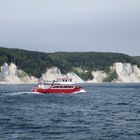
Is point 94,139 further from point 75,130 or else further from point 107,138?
point 75,130

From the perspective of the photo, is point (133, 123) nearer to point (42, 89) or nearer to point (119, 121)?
point (119, 121)

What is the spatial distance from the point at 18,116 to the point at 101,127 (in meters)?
16.6

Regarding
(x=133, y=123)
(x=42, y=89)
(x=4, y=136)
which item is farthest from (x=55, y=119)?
(x=42, y=89)

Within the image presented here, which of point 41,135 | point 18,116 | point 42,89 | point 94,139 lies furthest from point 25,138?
point 42,89

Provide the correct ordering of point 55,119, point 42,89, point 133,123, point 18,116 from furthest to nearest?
point 42,89, point 18,116, point 55,119, point 133,123

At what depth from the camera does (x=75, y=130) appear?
4775 centimetres

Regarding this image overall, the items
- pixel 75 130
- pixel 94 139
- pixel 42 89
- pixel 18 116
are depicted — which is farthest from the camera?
pixel 42 89

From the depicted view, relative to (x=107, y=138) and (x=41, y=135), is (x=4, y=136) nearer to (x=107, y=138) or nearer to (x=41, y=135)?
(x=41, y=135)

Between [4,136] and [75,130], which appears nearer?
[4,136]

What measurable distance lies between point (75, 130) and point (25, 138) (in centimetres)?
726

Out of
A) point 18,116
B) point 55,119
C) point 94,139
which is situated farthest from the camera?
point 18,116

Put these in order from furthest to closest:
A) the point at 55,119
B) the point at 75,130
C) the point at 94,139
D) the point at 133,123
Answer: the point at 55,119 → the point at 133,123 → the point at 75,130 → the point at 94,139

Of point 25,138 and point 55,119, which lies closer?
point 25,138

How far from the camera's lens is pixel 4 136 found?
1721 inches
